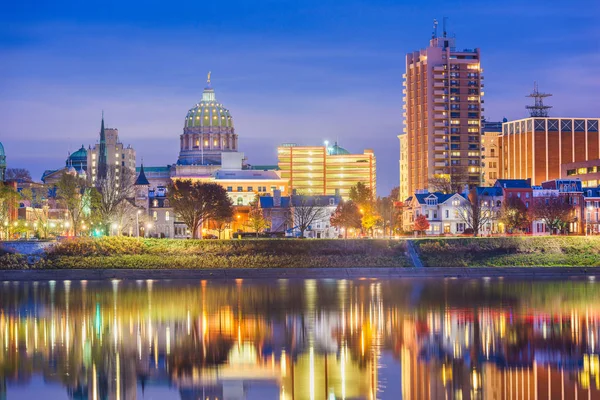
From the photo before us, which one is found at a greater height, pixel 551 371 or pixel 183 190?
pixel 183 190

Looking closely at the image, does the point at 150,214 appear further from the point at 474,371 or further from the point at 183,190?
the point at 474,371

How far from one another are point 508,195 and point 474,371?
99.3 metres

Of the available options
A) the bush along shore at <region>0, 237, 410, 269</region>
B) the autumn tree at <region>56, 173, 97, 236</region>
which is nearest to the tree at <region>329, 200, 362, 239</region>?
the autumn tree at <region>56, 173, 97, 236</region>

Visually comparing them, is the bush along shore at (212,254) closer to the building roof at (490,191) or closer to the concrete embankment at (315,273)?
the concrete embankment at (315,273)

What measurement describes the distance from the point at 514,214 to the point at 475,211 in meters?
5.20

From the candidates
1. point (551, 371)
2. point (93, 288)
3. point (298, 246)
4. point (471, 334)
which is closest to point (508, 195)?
point (298, 246)

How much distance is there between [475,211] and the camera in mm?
124500

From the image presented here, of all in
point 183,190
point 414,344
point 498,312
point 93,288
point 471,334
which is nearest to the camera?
point 414,344

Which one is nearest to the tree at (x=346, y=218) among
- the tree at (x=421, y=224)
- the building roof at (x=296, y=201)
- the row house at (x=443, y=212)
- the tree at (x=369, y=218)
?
the tree at (x=369, y=218)

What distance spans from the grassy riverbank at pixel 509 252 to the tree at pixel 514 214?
26033 millimetres

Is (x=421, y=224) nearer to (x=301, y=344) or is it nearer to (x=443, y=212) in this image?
(x=443, y=212)

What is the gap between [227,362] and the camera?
1531 inches

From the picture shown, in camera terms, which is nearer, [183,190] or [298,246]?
[298,246]

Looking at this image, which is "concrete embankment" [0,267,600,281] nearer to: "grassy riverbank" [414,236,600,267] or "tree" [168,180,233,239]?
"grassy riverbank" [414,236,600,267]
